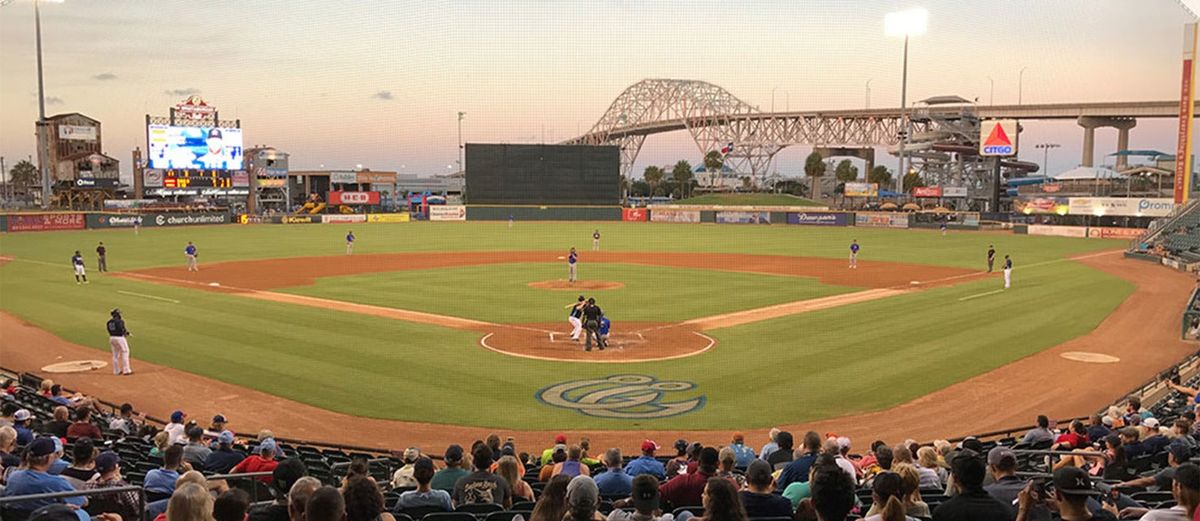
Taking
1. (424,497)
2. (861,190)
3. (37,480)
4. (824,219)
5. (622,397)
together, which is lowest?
(622,397)

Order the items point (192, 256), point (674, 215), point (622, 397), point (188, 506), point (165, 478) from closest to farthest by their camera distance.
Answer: point (188, 506), point (165, 478), point (622, 397), point (192, 256), point (674, 215)

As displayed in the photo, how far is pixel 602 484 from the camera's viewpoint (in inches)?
299

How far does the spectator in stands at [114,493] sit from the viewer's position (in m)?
6.34

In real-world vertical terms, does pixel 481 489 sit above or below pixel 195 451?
above

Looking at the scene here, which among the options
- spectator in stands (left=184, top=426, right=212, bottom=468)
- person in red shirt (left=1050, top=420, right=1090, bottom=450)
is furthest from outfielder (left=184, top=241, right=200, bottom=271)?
person in red shirt (left=1050, top=420, right=1090, bottom=450)

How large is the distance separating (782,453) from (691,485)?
2412 millimetres

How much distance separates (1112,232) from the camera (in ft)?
208

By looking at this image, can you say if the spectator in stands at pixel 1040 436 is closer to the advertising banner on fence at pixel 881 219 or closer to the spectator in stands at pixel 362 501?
the spectator in stands at pixel 362 501

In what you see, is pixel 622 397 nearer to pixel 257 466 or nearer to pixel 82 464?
pixel 257 466

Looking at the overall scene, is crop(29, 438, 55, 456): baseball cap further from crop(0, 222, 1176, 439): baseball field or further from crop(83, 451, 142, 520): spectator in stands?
crop(0, 222, 1176, 439): baseball field

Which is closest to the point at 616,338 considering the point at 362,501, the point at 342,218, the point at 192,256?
the point at 362,501

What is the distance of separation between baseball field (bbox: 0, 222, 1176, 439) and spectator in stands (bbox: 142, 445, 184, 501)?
750cm

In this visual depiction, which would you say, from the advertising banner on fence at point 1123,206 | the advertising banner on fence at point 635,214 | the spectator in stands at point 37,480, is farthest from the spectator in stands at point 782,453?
the advertising banner on fence at point 635,214

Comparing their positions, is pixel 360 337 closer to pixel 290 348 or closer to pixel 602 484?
pixel 290 348
